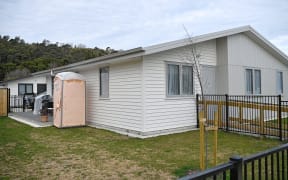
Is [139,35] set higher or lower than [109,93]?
higher

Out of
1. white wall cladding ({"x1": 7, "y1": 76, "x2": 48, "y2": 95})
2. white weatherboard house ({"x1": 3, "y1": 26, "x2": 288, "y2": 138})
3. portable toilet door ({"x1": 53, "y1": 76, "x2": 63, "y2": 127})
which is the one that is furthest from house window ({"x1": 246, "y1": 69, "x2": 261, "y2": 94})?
white wall cladding ({"x1": 7, "y1": 76, "x2": 48, "y2": 95})

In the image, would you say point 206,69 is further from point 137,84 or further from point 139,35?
point 139,35

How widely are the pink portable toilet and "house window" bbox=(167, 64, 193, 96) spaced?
4201mm

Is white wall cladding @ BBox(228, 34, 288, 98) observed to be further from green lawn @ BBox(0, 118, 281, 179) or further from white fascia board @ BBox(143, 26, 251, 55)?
green lawn @ BBox(0, 118, 281, 179)

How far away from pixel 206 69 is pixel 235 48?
1800mm

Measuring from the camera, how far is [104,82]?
10852 mm

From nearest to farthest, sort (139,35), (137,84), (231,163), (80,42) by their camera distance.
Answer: (231,163) < (137,84) < (139,35) < (80,42)

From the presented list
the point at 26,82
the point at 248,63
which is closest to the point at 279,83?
the point at 248,63

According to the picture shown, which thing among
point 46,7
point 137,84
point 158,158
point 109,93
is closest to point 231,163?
point 158,158

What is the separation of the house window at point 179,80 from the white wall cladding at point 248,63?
2002 mm

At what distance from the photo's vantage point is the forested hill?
36.0 meters

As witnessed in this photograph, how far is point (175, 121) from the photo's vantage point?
9422 mm

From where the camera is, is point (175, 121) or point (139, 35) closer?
point (175, 121)

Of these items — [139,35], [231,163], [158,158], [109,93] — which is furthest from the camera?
[139,35]
